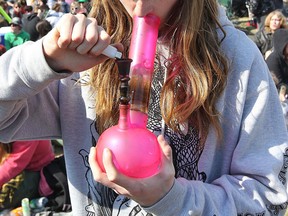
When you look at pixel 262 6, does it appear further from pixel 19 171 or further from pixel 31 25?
pixel 19 171

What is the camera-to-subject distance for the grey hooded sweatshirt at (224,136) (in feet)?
3.76

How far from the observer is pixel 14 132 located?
3.78ft

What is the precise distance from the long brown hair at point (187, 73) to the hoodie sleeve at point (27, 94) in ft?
0.44

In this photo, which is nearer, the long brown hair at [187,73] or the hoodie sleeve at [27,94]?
the hoodie sleeve at [27,94]

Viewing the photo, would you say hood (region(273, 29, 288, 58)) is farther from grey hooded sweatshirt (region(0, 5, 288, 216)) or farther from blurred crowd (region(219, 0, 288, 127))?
grey hooded sweatshirt (region(0, 5, 288, 216))

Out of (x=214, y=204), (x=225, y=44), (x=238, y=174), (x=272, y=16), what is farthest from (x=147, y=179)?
(x=272, y=16)

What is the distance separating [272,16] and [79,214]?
18.6 ft

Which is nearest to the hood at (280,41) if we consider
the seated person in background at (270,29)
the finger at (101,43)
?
the seated person in background at (270,29)

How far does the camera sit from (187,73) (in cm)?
117

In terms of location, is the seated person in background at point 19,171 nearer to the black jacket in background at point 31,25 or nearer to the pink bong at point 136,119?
the pink bong at point 136,119

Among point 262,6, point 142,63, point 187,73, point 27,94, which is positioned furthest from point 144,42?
point 262,6

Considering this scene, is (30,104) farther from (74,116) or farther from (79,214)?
(79,214)

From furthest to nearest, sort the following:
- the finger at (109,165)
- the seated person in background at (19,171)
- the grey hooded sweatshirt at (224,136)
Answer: the seated person in background at (19,171)
the grey hooded sweatshirt at (224,136)
the finger at (109,165)

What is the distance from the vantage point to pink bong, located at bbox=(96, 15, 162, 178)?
855mm
